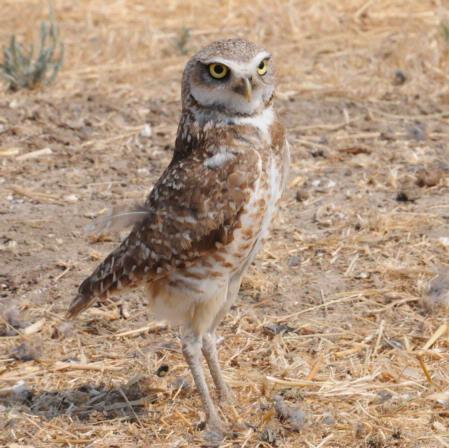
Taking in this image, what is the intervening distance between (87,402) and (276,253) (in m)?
1.90

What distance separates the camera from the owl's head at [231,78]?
15.7 feet

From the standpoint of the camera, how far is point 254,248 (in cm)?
502

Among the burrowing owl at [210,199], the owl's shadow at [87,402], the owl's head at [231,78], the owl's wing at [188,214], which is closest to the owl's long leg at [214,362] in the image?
the burrowing owl at [210,199]

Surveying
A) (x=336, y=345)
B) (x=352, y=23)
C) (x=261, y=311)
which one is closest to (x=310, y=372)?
(x=336, y=345)

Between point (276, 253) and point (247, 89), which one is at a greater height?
point (247, 89)

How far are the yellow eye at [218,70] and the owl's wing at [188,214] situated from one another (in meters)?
0.36

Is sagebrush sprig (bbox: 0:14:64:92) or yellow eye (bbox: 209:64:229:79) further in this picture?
sagebrush sprig (bbox: 0:14:64:92)

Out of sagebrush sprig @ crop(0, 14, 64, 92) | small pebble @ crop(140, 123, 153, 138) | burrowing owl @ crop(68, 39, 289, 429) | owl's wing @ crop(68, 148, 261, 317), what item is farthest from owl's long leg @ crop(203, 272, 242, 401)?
sagebrush sprig @ crop(0, 14, 64, 92)

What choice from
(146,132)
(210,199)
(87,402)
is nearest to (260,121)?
(210,199)

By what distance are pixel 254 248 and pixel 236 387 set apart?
0.91 meters

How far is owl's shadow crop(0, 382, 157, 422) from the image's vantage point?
5277mm

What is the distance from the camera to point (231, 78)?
15.8 feet

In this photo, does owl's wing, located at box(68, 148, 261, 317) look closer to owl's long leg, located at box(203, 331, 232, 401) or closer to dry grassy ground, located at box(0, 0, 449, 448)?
owl's long leg, located at box(203, 331, 232, 401)

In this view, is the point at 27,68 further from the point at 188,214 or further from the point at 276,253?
the point at 188,214
